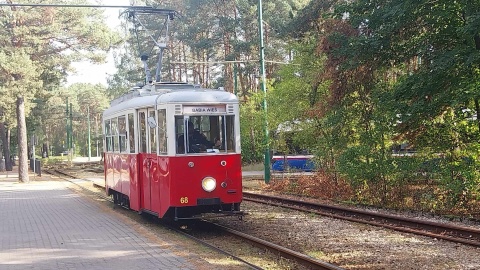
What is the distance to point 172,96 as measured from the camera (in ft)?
39.0

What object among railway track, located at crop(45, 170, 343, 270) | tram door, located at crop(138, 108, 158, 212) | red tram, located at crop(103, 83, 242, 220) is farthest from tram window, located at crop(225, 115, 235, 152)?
railway track, located at crop(45, 170, 343, 270)

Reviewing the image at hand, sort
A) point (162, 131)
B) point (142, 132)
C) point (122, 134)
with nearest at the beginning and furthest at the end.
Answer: point (162, 131)
point (142, 132)
point (122, 134)

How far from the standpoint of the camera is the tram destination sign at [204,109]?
11.9 metres

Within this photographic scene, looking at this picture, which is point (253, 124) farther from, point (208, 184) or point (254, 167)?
point (208, 184)

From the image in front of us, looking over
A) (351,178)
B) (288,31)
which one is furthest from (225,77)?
(351,178)

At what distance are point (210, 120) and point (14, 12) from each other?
22216mm

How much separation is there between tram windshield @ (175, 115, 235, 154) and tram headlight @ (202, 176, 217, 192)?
1.85ft

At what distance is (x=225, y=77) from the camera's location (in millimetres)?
47531

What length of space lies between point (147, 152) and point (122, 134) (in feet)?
7.74

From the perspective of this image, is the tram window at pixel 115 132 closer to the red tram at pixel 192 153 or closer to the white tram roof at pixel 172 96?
the white tram roof at pixel 172 96

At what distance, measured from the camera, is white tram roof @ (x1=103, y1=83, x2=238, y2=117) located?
12.0 m

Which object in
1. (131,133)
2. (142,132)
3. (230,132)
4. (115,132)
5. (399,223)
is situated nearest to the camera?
(230,132)

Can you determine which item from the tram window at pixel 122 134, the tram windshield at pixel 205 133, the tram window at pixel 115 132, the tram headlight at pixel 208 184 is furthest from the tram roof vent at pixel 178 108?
the tram window at pixel 115 132

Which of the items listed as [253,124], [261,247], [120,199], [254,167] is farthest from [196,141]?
[254,167]
